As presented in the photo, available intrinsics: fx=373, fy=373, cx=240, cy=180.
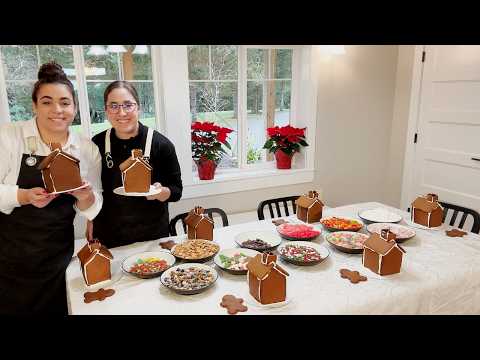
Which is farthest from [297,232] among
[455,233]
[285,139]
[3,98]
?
[3,98]

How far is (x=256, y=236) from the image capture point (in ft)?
6.22

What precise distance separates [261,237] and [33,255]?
1.03 metres

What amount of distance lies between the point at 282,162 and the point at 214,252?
1.83 meters

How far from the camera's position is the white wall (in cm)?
341

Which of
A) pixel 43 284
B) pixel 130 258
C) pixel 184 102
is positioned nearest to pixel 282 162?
pixel 184 102

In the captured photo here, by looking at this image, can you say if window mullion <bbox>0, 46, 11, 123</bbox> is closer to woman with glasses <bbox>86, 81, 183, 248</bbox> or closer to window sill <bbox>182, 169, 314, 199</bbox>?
woman with glasses <bbox>86, 81, 183, 248</bbox>

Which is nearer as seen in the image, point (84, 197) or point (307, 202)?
point (84, 197)

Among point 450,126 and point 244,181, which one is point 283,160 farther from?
→ point 450,126

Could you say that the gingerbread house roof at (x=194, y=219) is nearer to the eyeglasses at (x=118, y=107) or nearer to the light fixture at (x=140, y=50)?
the eyeglasses at (x=118, y=107)

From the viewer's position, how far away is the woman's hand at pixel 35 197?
144 centimetres

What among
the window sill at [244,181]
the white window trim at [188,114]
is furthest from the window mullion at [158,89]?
the window sill at [244,181]

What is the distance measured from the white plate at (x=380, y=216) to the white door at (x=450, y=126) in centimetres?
150

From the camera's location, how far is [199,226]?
1.83 m

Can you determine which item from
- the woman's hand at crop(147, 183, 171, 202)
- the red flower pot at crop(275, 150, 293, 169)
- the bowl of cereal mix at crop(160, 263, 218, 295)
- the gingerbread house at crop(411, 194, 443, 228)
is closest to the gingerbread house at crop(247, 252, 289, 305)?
the bowl of cereal mix at crop(160, 263, 218, 295)
